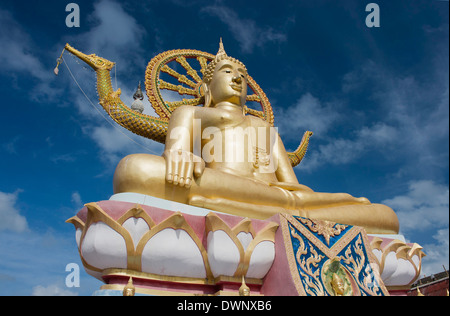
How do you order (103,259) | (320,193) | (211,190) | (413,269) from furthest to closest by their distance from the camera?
(320,193), (413,269), (211,190), (103,259)

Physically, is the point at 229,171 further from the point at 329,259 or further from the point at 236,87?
the point at 329,259

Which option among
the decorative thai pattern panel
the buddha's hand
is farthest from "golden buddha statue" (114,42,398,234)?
the decorative thai pattern panel

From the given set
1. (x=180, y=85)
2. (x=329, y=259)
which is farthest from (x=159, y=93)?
(x=329, y=259)

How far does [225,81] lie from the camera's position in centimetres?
535

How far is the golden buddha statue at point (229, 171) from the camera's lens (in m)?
3.40

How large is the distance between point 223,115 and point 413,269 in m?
2.91

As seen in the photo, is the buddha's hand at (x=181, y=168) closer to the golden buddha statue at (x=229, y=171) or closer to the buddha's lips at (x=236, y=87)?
the golden buddha statue at (x=229, y=171)

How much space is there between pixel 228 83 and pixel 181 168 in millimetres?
2293

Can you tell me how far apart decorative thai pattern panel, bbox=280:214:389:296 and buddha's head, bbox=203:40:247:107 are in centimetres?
261
